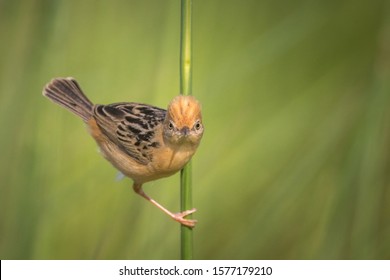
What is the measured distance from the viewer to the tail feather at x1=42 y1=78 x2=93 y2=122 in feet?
13.3

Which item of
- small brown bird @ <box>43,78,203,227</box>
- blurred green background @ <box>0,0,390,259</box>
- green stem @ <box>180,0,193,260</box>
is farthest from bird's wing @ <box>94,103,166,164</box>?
green stem @ <box>180,0,193,260</box>

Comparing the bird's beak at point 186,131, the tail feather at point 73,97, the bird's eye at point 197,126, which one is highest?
the tail feather at point 73,97

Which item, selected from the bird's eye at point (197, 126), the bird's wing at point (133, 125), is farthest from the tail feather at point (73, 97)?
the bird's eye at point (197, 126)

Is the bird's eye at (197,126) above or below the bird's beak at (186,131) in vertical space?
above

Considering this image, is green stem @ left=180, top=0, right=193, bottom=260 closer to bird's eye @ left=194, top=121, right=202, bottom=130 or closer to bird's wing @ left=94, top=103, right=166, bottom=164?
bird's eye @ left=194, top=121, right=202, bottom=130

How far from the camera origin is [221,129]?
4.16m

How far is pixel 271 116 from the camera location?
160 inches

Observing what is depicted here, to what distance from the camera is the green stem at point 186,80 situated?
8.14ft

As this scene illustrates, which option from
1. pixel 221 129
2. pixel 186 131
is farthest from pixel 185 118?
pixel 221 129

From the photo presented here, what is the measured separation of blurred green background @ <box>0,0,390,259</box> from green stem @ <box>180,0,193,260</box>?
1.41 feet

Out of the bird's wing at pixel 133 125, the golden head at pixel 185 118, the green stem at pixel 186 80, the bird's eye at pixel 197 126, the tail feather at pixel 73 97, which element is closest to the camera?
the green stem at pixel 186 80

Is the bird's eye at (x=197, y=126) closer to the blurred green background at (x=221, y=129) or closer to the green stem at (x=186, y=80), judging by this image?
the green stem at (x=186, y=80)

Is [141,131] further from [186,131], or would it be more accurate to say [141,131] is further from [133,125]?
[186,131]

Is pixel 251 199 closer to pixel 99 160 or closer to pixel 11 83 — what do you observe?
pixel 99 160
